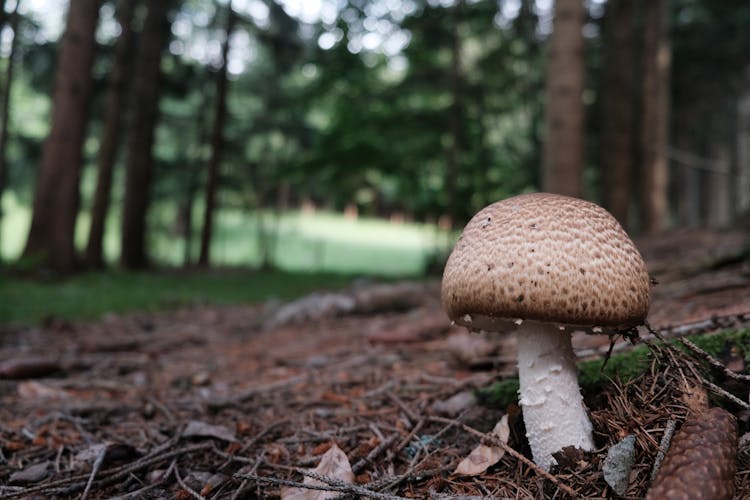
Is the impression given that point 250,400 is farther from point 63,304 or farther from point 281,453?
point 63,304

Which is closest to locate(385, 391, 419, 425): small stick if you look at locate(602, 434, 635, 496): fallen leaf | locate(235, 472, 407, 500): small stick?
locate(235, 472, 407, 500): small stick

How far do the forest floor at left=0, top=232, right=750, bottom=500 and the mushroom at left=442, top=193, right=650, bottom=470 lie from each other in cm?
17

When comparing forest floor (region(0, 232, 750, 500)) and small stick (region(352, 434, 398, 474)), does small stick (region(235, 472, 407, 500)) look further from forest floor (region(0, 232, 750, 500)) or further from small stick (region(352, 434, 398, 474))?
small stick (region(352, 434, 398, 474))

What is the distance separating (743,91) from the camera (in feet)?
59.3

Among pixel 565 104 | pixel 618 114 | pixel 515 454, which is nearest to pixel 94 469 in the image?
pixel 515 454

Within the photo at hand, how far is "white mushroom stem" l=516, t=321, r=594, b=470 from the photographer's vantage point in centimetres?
183

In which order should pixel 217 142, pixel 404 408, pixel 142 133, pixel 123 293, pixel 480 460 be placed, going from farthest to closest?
pixel 217 142 < pixel 142 133 < pixel 123 293 < pixel 404 408 < pixel 480 460

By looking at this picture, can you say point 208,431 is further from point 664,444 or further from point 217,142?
point 217,142

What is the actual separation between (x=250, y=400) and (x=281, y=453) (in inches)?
32.9

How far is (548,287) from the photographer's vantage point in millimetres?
1646

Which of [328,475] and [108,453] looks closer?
[328,475]

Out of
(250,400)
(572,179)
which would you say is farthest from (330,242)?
(250,400)

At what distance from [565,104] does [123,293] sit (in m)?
6.81

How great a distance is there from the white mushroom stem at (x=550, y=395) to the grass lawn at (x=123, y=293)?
5.60m
